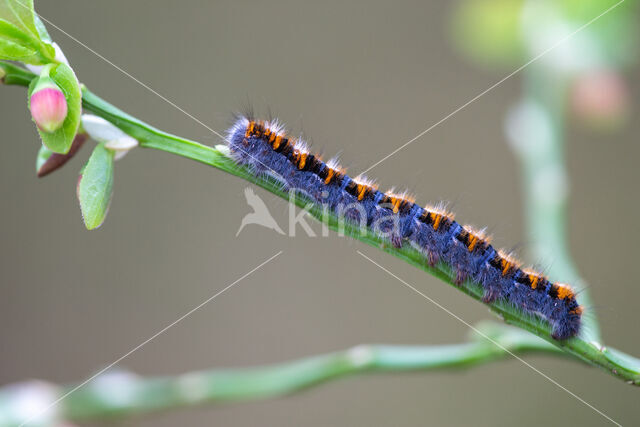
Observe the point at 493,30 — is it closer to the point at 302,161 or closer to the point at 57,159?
the point at 302,161

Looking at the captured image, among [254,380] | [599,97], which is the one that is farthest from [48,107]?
[599,97]

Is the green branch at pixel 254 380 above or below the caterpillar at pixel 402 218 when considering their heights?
below

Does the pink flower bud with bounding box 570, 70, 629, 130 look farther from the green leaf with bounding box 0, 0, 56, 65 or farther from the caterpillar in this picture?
the green leaf with bounding box 0, 0, 56, 65

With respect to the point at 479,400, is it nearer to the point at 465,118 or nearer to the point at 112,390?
the point at 465,118

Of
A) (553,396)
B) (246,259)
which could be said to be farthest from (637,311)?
(246,259)

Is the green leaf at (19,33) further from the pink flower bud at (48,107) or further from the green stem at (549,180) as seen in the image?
the green stem at (549,180)

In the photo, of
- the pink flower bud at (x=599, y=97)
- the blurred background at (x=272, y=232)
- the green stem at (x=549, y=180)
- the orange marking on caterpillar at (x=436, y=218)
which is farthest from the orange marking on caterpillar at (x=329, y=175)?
the blurred background at (x=272, y=232)

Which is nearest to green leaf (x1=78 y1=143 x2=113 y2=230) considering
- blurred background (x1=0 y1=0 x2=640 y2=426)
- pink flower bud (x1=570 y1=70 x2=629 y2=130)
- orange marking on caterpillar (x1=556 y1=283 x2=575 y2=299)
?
orange marking on caterpillar (x1=556 y1=283 x2=575 y2=299)
